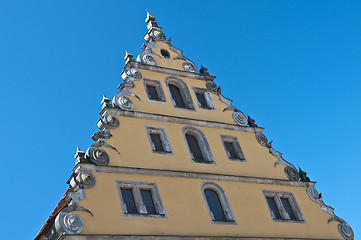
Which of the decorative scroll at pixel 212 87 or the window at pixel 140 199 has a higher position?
the decorative scroll at pixel 212 87

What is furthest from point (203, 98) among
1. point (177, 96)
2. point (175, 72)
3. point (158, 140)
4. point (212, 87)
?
point (158, 140)

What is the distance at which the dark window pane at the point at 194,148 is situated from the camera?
23141 millimetres

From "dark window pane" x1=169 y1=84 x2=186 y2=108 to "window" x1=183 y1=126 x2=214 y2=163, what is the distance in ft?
5.13

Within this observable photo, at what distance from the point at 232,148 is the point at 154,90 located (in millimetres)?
4382

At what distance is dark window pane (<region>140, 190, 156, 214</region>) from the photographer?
1992cm

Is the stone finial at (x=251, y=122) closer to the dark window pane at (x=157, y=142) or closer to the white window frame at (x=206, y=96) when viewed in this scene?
the white window frame at (x=206, y=96)

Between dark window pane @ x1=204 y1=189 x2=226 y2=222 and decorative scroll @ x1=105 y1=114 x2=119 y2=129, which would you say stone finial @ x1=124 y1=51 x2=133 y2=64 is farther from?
dark window pane @ x1=204 y1=189 x2=226 y2=222

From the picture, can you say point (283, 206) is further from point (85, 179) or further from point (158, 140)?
point (85, 179)

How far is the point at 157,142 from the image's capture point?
22.5 m

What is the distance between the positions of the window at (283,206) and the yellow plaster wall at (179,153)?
0.94 m

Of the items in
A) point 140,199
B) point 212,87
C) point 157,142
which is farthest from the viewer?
point 212,87

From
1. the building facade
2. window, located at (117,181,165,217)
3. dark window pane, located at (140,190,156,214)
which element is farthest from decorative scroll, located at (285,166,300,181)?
dark window pane, located at (140,190,156,214)

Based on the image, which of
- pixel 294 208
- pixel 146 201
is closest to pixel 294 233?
pixel 294 208

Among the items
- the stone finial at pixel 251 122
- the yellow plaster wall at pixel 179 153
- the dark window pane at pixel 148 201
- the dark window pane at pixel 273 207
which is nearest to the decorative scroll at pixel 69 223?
the dark window pane at pixel 148 201
